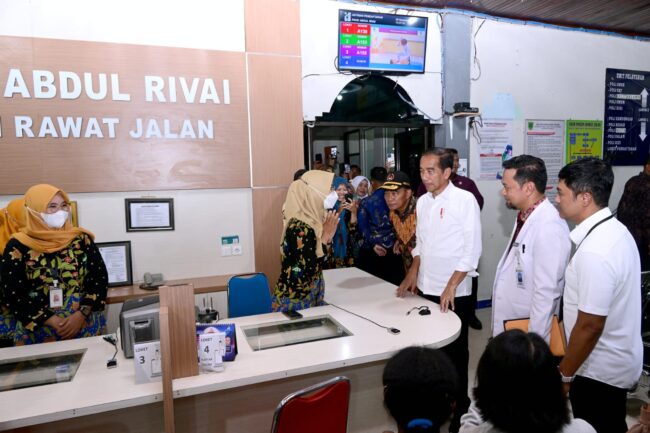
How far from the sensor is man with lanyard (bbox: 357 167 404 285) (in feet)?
12.4

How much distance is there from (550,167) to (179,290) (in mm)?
4710

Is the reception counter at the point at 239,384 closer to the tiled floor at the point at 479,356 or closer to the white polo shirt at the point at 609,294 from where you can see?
the tiled floor at the point at 479,356

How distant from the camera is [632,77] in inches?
209

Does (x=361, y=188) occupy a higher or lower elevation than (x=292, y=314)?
higher

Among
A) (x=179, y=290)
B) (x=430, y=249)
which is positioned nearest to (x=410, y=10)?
(x=430, y=249)

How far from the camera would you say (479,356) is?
3.23 meters

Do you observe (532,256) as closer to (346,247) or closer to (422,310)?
(422,310)

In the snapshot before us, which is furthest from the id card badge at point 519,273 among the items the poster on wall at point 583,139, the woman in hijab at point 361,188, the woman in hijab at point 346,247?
the poster on wall at point 583,139

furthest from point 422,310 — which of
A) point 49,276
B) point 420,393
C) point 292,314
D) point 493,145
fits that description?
point 493,145

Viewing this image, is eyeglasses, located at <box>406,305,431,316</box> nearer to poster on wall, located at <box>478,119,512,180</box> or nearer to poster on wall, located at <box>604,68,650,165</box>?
poster on wall, located at <box>478,119,512,180</box>

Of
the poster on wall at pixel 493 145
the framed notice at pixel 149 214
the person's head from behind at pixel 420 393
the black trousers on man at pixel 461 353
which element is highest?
the poster on wall at pixel 493 145

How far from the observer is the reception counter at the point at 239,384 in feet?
5.16

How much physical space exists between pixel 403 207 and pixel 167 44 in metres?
2.27

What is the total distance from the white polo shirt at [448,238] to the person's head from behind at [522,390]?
1.36 meters
